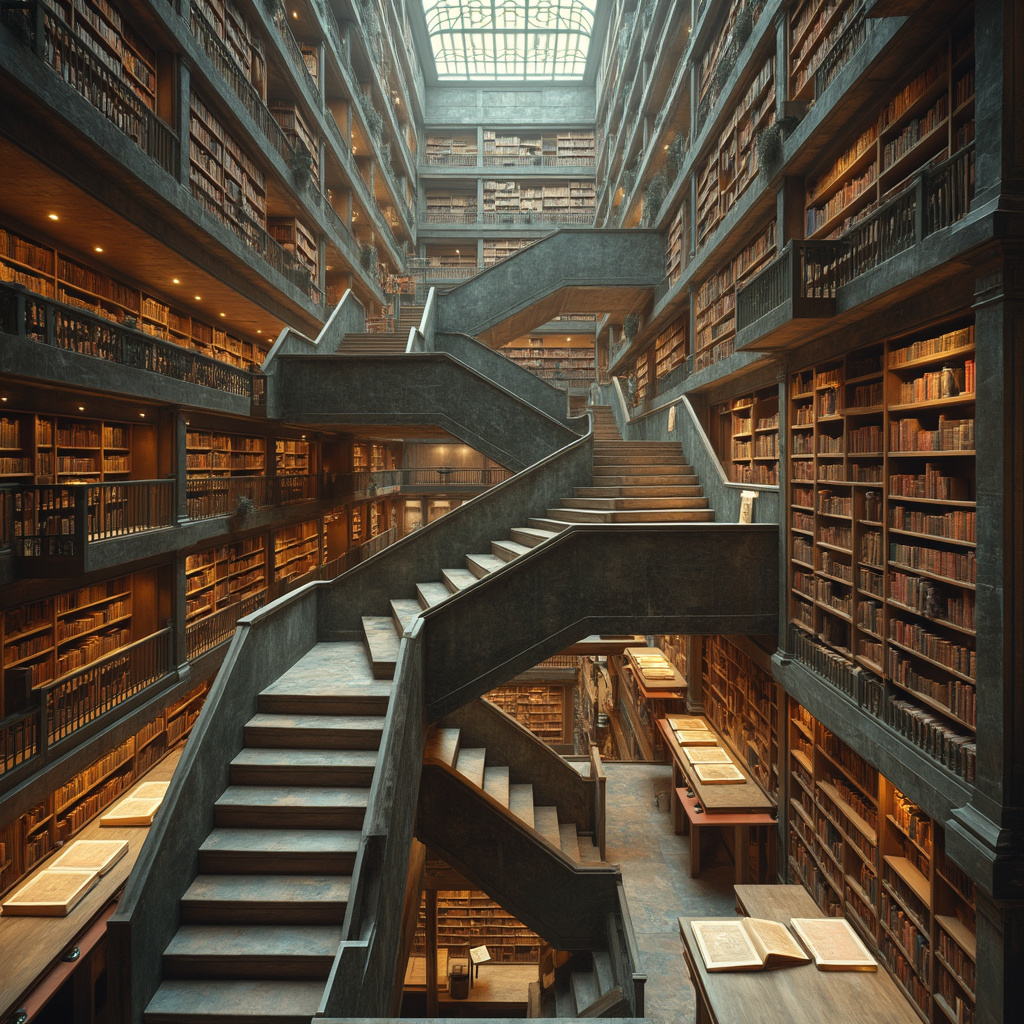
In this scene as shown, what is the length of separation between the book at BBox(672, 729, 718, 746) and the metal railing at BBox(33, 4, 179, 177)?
8.93 metres

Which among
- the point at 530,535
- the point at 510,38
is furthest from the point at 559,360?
the point at 530,535

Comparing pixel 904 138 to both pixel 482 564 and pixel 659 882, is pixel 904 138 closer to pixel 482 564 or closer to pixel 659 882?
pixel 482 564

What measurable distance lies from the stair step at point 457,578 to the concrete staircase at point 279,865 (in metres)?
1.62

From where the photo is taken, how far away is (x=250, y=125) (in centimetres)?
1050

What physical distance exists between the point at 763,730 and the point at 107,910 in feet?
21.8

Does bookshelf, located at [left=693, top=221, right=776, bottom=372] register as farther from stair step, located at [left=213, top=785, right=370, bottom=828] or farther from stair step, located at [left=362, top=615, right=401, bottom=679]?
stair step, located at [left=213, top=785, right=370, bottom=828]

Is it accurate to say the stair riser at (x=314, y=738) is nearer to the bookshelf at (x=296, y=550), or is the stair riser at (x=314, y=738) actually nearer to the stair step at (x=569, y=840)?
the stair step at (x=569, y=840)

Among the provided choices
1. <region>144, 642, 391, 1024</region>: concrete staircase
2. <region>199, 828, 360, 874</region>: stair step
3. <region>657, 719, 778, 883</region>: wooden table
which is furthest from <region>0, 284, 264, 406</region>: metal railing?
<region>657, 719, 778, 883</region>: wooden table

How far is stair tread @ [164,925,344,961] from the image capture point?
3717 millimetres

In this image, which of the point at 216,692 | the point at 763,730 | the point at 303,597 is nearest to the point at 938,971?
the point at 763,730

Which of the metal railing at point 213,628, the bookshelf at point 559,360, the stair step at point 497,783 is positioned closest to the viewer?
the stair step at point 497,783

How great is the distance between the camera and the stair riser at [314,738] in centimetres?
504

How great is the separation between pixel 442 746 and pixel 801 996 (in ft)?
13.7

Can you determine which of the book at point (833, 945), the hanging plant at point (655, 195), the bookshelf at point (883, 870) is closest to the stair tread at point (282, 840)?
the book at point (833, 945)
